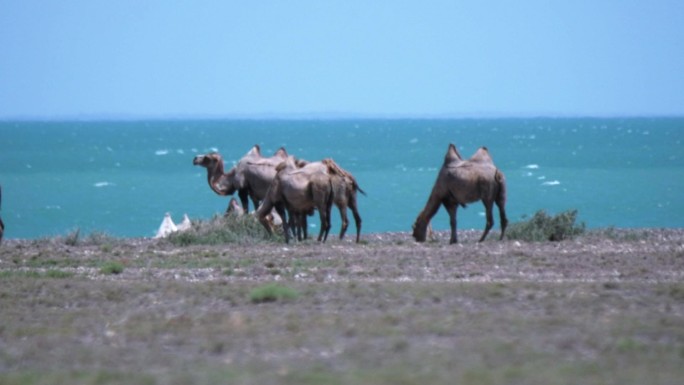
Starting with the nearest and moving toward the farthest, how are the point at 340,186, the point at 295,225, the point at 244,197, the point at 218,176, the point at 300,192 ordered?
1. the point at 300,192
2. the point at 340,186
3. the point at 295,225
4. the point at 244,197
5. the point at 218,176

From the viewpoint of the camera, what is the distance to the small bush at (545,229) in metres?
26.0

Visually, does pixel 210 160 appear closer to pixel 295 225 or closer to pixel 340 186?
pixel 295 225

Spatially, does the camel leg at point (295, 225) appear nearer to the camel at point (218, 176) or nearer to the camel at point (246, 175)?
the camel at point (246, 175)

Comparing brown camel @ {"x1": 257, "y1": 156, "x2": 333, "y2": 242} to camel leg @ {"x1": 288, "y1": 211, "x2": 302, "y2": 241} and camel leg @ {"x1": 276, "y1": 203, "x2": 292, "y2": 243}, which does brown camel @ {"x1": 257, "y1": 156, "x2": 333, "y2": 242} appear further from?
camel leg @ {"x1": 288, "y1": 211, "x2": 302, "y2": 241}

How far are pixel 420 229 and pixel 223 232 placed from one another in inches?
151

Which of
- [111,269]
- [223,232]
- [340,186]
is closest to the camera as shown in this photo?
[111,269]

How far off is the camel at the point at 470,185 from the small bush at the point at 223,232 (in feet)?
11.9

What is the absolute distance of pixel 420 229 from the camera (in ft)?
87.0

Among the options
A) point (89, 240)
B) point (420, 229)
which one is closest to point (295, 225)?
point (420, 229)

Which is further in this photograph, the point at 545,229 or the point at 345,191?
the point at 545,229

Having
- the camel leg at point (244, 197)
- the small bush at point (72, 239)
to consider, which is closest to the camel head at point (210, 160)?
the camel leg at point (244, 197)

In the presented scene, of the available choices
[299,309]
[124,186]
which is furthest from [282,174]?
[124,186]

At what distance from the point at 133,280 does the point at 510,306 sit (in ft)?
19.4

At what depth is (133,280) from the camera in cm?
1900
